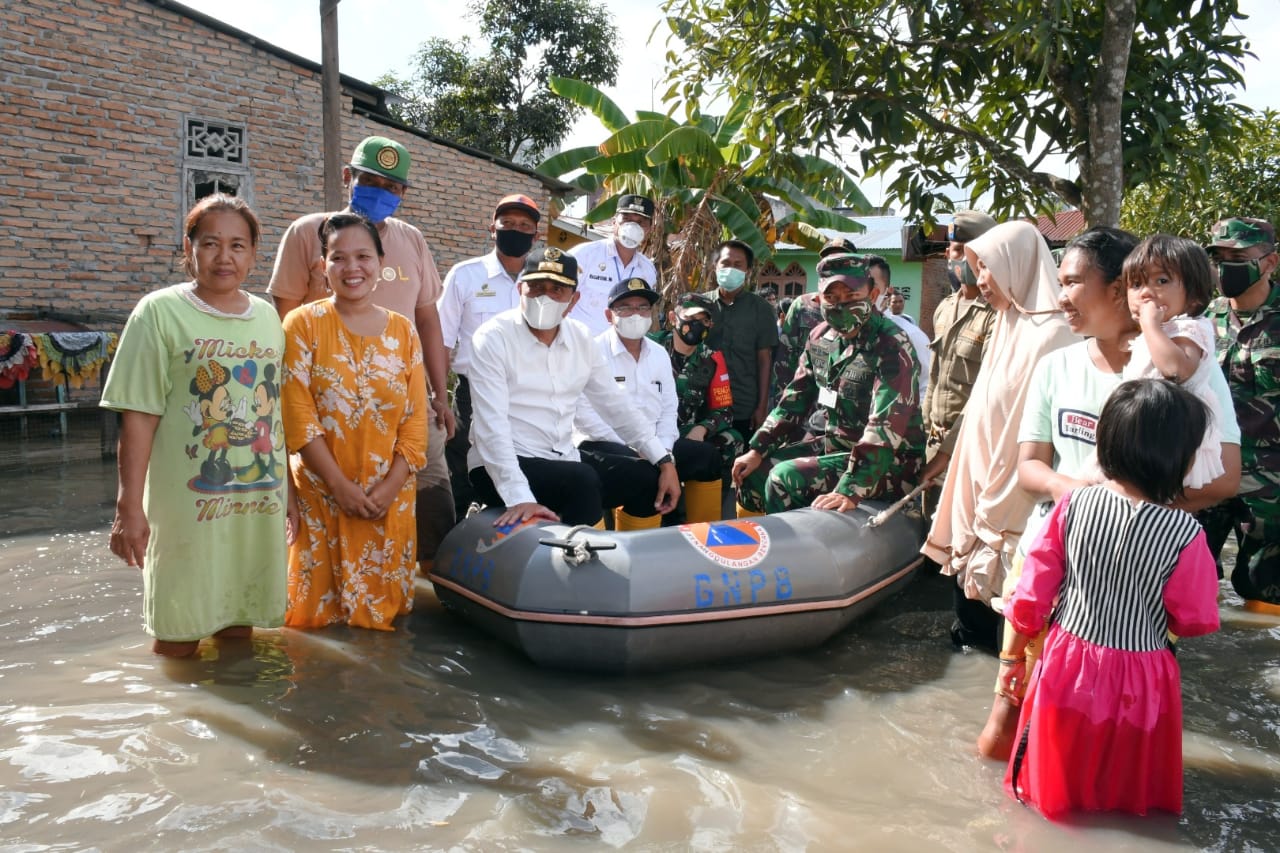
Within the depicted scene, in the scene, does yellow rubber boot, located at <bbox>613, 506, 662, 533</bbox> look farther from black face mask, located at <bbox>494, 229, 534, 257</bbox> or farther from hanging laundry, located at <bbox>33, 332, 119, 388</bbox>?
hanging laundry, located at <bbox>33, 332, 119, 388</bbox>

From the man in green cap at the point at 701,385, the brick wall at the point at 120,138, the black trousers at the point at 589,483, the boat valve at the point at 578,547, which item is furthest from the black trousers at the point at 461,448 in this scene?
the brick wall at the point at 120,138

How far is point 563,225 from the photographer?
56.5ft

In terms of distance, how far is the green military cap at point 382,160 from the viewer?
4.20 m

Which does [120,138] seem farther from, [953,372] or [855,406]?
[953,372]

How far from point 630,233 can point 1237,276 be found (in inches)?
130

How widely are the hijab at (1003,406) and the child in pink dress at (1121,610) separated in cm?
77

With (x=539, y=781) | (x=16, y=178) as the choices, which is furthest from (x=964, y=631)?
(x=16, y=178)

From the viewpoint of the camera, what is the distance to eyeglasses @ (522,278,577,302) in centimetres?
423

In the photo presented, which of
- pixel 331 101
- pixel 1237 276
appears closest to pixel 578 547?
pixel 1237 276

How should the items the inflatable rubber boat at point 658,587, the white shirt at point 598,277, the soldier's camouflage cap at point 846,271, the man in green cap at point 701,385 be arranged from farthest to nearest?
the white shirt at point 598,277
the man in green cap at point 701,385
the soldier's camouflage cap at point 846,271
the inflatable rubber boat at point 658,587

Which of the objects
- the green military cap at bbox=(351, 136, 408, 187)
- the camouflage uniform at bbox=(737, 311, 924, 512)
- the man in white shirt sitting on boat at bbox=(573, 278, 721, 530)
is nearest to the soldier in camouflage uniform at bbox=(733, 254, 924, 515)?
the camouflage uniform at bbox=(737, 311, 924, 512)

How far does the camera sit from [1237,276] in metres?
4.29

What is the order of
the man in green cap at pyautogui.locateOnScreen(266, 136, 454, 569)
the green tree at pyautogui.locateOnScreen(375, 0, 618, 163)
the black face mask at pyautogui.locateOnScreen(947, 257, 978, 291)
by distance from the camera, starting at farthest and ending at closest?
1. the green tree at pyautogui.locateOnScreen(375, 0, 618, 163)
2. the black face mask at pyautogui.locateOnScreen(947, 257, 978, 291)
3. the man in green cap at pyautogui.locateOnScreen(266, 136, 454, 569)

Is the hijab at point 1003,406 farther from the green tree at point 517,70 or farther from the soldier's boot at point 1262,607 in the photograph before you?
the green tree at point 517,70
